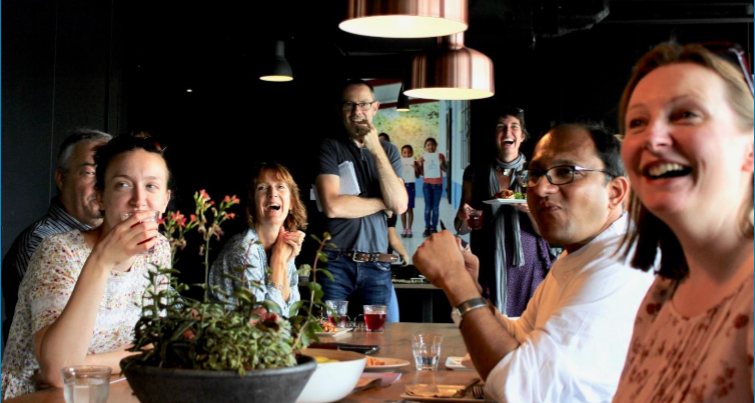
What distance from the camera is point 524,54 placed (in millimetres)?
8156

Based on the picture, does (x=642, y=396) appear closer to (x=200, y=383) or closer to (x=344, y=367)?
(x=344, y=367)

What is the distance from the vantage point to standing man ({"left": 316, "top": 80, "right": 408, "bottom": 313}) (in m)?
4.09

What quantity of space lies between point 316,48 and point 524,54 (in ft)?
9.11

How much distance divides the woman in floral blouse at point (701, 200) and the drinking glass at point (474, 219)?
3073 millimetres

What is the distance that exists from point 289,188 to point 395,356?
1753 millimetres

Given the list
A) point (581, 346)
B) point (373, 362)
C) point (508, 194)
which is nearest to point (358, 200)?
point (508, 194)

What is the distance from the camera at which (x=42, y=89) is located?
16.6 feet

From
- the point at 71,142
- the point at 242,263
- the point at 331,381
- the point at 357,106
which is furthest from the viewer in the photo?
the point at 357,106

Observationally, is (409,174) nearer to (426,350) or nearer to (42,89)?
(42,89)

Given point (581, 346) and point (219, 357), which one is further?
point (581, 346)

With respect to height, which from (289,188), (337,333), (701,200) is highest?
(289,188)

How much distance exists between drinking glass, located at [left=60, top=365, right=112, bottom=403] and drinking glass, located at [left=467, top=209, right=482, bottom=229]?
311 centimetres

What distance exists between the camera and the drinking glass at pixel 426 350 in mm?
2208

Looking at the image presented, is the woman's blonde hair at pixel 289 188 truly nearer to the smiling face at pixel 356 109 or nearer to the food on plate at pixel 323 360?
the smiling face at pixel 356 109
